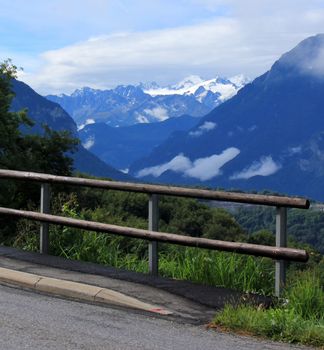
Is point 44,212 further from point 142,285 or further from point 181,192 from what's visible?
point 181,192

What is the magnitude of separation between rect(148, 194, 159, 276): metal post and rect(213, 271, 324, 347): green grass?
1532 mm

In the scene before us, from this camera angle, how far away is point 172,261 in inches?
311

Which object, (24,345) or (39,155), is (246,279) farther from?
(39,155)

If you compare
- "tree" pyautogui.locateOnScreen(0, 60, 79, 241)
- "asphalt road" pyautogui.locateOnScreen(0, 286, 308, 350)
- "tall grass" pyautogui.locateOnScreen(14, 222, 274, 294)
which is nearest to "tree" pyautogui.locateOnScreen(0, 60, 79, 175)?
"tree" pyautogui.locateOnScreen(0, 60, 79, 241)

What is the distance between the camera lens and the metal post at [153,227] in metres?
7.09

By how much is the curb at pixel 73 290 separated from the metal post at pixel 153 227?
37.2 inches

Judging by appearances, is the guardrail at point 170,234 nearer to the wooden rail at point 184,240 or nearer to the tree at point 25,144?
the wooden rail at point 184,240

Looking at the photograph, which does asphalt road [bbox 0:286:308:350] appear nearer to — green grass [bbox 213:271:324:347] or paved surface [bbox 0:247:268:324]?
green grass [bbox 213:271:324:347]

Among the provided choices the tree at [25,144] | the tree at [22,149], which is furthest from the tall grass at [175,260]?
the tree at [25,144]

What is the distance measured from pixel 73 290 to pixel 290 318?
6.84ft

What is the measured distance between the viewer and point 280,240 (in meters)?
6.33

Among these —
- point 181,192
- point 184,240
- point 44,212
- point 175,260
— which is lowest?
point 175,260

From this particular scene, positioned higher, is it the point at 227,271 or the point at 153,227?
the point at 153,227

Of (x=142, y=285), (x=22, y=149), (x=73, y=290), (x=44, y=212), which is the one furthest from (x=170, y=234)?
(x=22, y=149)
